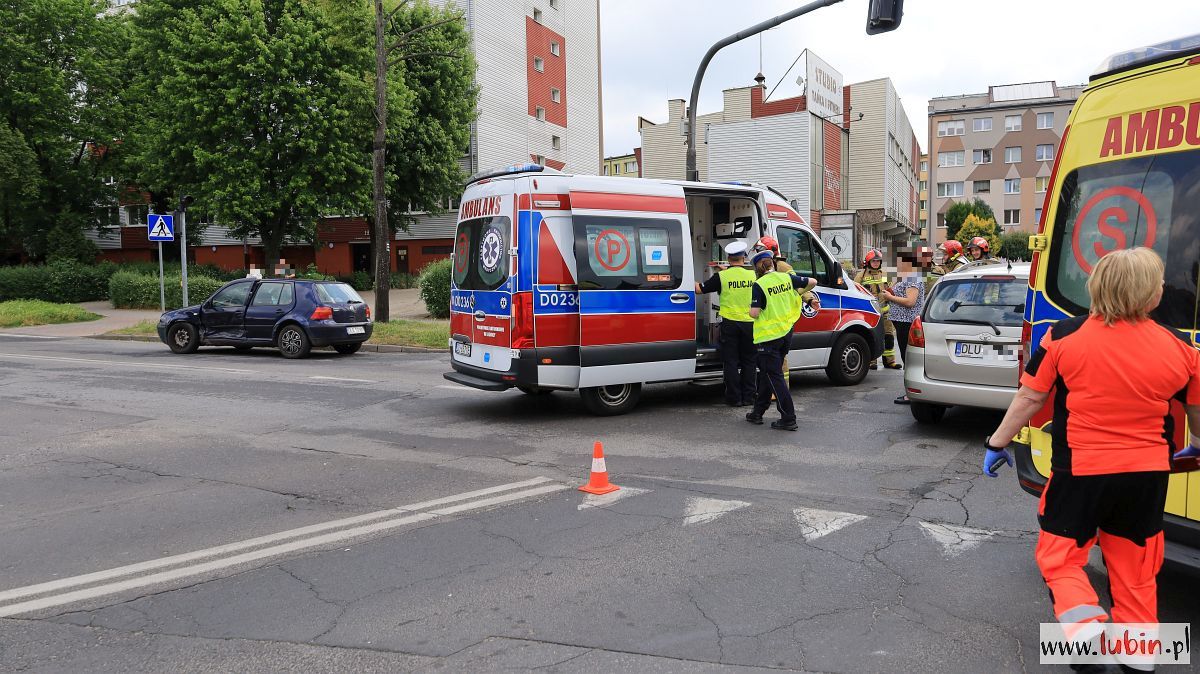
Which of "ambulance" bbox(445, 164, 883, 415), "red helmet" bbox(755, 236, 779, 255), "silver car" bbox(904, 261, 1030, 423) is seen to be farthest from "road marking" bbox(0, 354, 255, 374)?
"silver car" bbox(904, 261, 1030, 423)

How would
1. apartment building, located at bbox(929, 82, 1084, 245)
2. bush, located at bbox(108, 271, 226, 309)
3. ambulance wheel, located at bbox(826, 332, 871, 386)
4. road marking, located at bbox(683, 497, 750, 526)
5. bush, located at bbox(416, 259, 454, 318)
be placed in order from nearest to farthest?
road marking, located at bbox(683, 497, 750, 526) < ambulance wheel, located at bbox(826, 332, 871, 386) < bush, located at bbox(416, 259, 454, 318) < bush, located at bbox(108, 271, 226, 309) < apartment building, located at bbox(929, 82, 1084, 245)

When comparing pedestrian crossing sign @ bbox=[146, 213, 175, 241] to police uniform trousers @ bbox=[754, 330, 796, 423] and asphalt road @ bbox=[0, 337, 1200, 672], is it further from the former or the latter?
police uniform trousers @ bbox=[754, 330, 796, 423]

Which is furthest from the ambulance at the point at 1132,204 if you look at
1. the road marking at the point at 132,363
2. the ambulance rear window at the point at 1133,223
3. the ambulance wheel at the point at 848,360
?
the road marking at the point at 132,363

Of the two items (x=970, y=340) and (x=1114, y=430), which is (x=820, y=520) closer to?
(x=1114, y=430)

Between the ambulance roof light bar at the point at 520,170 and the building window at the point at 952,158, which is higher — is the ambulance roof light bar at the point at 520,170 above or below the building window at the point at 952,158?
below

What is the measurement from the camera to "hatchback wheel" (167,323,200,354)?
1644 cm

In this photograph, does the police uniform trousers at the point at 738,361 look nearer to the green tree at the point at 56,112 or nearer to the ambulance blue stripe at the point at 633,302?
the ambulance blue stripe at the point at 633,302

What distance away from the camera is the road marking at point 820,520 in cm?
497

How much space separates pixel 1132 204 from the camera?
378 centimetres

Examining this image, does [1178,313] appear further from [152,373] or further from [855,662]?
[152,373]

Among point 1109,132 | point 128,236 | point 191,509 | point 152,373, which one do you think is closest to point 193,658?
point 191,509

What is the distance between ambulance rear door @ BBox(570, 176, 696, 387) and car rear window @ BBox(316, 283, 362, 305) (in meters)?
9.00

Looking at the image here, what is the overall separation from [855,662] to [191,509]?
4.51 m

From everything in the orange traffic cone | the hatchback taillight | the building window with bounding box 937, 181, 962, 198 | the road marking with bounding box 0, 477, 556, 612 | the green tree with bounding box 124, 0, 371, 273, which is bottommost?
the road marking with bounding box 0, 477, 556, 612
